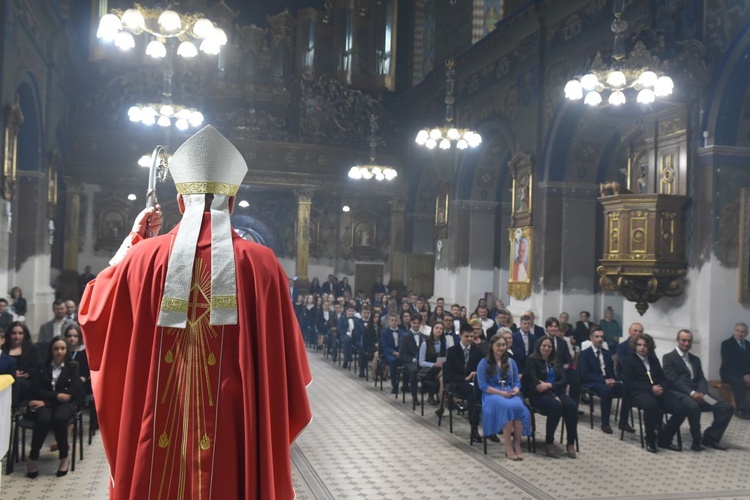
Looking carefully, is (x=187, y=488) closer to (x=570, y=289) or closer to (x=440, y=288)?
(x=570, y=289)

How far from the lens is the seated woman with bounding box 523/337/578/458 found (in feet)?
26.4

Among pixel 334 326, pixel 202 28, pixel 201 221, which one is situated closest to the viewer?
pixel 201 221

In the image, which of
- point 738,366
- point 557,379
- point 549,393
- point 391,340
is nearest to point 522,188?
point 391,340

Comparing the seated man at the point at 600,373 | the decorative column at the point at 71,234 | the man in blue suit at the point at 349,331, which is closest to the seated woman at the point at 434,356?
the seated man at the point at 600,373

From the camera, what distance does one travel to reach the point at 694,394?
851cm

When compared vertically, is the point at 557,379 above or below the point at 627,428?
above

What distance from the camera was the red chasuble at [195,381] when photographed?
10.4 feet

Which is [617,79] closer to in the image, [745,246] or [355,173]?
[745,246]

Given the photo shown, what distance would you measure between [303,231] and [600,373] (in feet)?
49.2

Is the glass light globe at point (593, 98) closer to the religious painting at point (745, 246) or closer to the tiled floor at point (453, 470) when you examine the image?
the religious painting at point (745, 246)

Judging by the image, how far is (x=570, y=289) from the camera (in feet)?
49.5

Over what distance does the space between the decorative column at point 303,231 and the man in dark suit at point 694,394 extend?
1570 centimetres

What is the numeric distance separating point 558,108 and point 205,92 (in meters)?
13.0

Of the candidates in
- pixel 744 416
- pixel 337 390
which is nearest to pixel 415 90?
pixel 337 390
